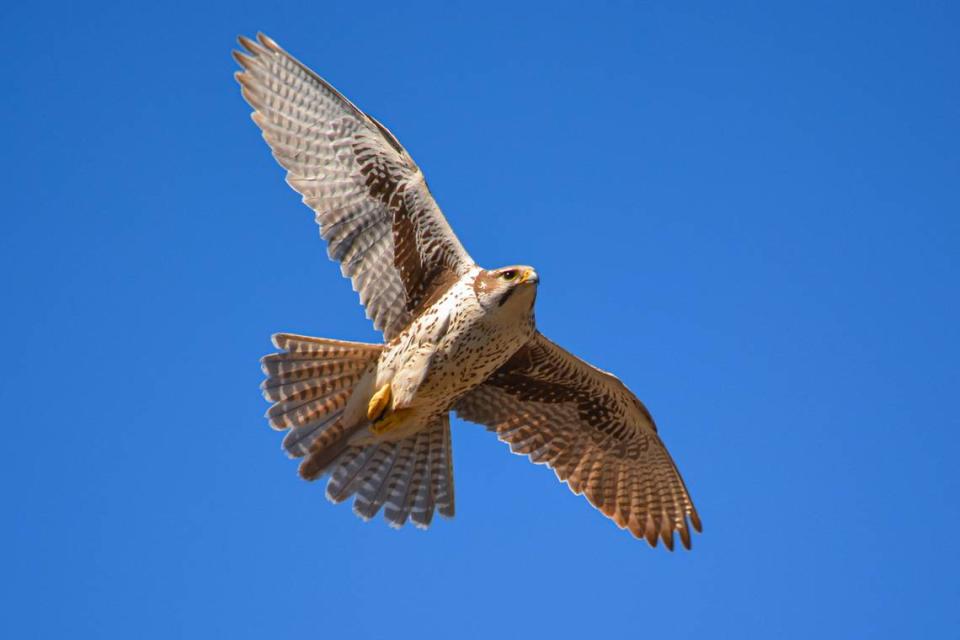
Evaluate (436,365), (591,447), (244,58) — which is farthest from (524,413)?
(244,58)

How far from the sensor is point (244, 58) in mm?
11992

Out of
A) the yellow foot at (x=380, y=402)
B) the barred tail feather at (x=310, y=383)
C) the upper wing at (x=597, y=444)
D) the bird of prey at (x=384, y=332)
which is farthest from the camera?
the upper wing at (x=597, y=444)

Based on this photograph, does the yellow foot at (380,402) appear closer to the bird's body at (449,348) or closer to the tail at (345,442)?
the bird's body at (449,348)

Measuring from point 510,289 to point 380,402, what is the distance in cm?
142

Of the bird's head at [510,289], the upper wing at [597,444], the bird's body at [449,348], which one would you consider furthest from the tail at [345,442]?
the bird's head at [510,289]

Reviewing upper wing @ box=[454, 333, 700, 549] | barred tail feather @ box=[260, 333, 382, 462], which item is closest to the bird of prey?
barred tail feather @ box=[260, 333, 382, 462]

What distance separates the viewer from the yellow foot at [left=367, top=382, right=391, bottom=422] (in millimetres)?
11617

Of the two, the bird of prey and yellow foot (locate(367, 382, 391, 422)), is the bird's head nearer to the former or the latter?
the bird of prey

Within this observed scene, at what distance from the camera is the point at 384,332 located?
12.0 m

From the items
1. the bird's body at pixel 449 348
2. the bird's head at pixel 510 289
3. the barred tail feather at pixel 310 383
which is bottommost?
the barred tail feather at pixel 310 383

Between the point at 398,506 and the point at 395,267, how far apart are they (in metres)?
2.02

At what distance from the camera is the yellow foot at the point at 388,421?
1177 cm

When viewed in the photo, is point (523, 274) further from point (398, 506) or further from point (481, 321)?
point (398, 506)

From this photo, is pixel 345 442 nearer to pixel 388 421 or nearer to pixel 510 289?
pixel 388 421
